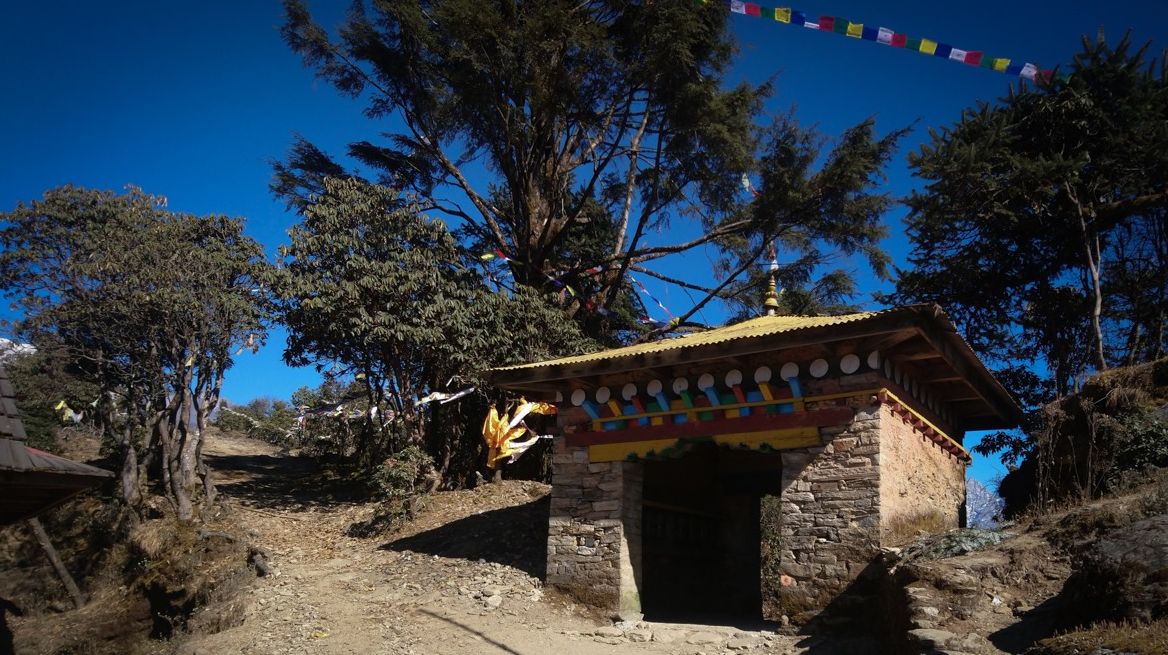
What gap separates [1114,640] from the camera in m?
4.68

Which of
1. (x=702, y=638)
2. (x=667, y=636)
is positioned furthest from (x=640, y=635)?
(x=702, y=638)

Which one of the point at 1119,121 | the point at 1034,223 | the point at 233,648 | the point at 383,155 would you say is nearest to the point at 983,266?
the point at 1034,223

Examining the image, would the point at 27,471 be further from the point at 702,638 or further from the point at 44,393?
the point at 44,393

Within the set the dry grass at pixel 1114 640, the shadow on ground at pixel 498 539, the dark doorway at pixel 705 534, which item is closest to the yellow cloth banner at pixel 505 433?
the shadow on ground at pixel 498 539

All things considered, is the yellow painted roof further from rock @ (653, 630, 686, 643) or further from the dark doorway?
rock @ (653, 630, 686, 643)

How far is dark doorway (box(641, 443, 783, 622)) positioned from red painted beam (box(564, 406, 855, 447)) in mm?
1234

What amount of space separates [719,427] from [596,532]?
2212 millimetres

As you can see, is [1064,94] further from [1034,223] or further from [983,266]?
[983,266]

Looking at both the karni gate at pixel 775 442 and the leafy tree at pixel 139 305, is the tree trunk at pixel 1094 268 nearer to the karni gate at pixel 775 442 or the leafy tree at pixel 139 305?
the karni gate at pixel 775 442

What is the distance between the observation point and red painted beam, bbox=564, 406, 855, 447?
30.4 ft

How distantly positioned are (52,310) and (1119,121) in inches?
858

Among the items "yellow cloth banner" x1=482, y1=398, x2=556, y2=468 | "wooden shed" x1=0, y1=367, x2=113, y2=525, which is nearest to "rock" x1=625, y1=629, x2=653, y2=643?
"wooden shed" x1=0, y1=367, x2=113, y2=525

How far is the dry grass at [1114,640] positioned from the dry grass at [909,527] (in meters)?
3.38

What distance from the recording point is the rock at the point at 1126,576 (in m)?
4.97
